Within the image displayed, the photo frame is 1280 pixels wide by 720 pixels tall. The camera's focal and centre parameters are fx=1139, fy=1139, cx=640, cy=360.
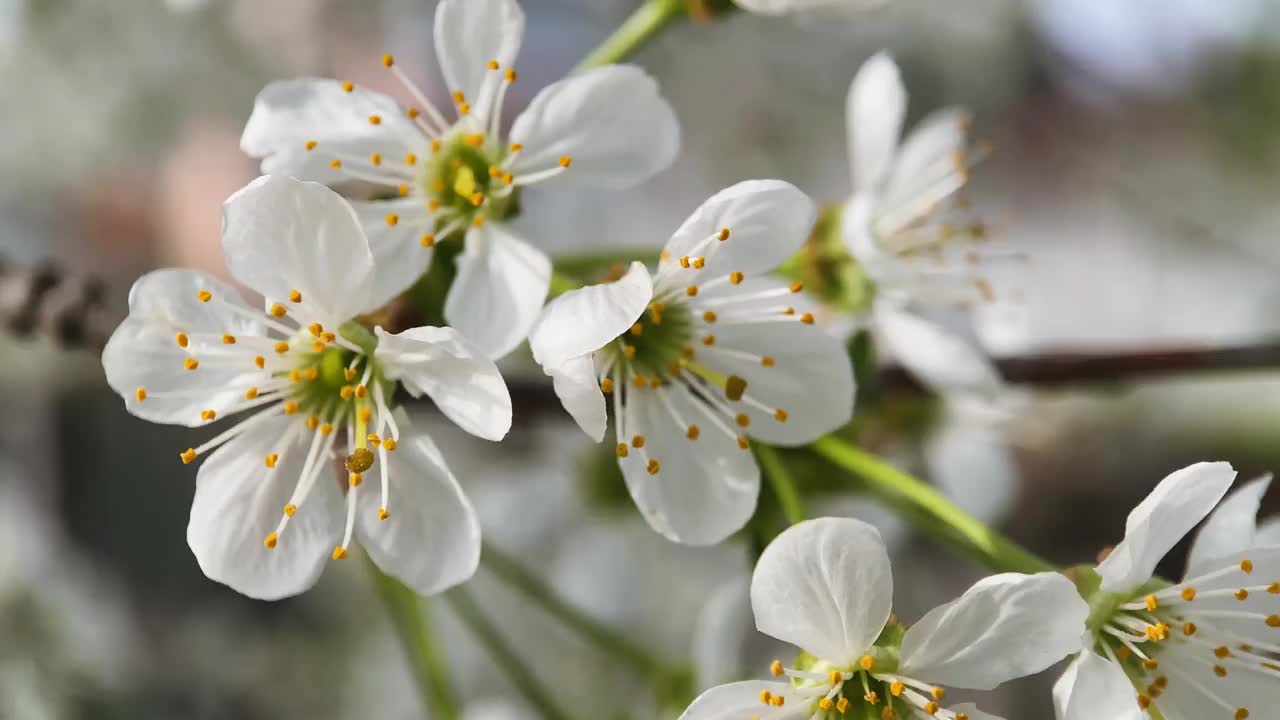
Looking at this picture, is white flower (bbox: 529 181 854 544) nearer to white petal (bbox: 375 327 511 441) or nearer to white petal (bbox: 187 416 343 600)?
white petal (bbox: 375 327 511 441)

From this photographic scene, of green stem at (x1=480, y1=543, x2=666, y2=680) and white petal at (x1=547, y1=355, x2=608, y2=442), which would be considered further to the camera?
green stem at (x1=480, y1=543, x2=666, y2=680)

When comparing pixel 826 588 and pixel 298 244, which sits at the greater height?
pixel 298 244

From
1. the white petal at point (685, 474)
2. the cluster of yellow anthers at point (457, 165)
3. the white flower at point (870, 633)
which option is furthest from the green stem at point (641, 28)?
the white flower at point (870, 633)

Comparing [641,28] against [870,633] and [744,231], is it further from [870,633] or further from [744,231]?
[870,633]

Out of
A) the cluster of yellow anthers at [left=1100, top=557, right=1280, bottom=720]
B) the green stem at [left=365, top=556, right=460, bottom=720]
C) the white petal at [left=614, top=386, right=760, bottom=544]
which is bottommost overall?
the green stem at [left=365, top=556, right=460, bottom=720]

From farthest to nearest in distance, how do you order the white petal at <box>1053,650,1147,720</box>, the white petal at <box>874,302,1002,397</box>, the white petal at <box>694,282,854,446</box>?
the white petal at <box>874,302,1002,397</box> < the white petal at <box>694,282,854,446</box> < the white petal at <box>1053,650,1147,720</box>

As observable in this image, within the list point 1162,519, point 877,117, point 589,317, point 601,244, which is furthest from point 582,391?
point 601,244

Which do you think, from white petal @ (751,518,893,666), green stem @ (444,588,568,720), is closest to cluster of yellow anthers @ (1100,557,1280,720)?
white petal @ (751,518,893,666)

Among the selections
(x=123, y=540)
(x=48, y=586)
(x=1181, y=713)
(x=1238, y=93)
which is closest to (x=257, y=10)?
(x=123, y=540)

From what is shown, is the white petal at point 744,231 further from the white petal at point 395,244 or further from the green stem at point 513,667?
the green stem at point 513,667
